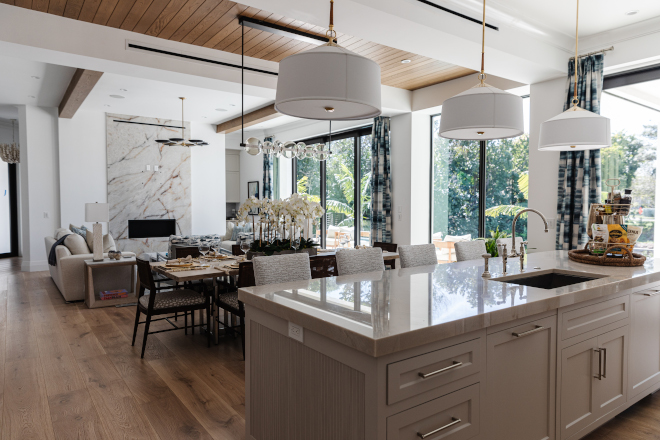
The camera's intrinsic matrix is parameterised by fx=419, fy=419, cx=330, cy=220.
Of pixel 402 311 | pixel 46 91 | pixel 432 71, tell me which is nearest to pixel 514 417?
pixel 402 311

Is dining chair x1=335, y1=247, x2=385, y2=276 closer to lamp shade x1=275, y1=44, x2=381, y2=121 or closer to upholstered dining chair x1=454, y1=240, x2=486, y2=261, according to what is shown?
upholstered dining chair x1=454, y1=240, x2=486, y2=261

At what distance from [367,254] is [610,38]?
355cm

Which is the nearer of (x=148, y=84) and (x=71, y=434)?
(x=71, y=434)

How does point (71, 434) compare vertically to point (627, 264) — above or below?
below

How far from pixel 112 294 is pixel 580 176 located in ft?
18.9

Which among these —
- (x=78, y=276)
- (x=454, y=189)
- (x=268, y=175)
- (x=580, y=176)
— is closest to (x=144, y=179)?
(x=268, y=175)

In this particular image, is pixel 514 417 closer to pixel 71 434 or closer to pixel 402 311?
pixel 402 311

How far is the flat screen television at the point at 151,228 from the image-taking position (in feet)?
28.4

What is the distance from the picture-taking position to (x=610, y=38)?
4262mm

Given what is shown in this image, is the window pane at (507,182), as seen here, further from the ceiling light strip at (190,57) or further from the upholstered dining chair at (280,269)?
the upholstered dining chair at (280,269)

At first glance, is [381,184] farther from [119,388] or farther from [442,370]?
[442,370]

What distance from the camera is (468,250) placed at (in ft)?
11.6

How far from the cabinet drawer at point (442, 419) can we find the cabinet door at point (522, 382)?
0.33 ft

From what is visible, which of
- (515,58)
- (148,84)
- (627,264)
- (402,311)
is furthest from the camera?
(148,84)
